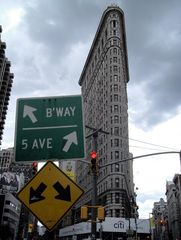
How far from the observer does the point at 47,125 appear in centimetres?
665

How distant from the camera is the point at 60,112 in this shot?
6.82 metres

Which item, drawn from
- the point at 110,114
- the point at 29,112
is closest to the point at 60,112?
the point at 29,112

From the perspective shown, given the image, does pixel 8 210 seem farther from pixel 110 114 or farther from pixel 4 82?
pixel 4 82

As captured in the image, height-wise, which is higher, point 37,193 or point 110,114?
point 110,114

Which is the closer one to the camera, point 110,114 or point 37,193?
point 37,193

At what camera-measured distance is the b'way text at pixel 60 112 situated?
6793 millimetres

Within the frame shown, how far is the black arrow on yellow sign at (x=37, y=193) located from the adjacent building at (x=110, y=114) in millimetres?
69534

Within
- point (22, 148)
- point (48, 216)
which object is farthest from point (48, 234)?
point (22, 148)

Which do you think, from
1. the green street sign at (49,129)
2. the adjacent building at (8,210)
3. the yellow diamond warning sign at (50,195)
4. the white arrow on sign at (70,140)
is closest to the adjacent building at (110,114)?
the adjacent building at (8,210)

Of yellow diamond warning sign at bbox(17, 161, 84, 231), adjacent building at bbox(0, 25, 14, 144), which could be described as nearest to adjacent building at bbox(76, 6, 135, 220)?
adjacent building at bbox(0, 25, 14, 144)

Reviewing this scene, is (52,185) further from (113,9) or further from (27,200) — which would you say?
(113,9)

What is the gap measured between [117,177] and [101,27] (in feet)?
165

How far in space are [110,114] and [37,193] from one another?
284ft

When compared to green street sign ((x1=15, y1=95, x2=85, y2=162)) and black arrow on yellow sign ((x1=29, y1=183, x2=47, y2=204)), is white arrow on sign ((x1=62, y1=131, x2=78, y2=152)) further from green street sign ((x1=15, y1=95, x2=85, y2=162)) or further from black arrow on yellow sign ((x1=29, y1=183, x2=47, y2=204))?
black arrow on yellow sign ((x1=29, y1=183, x2=47, y2=204))
